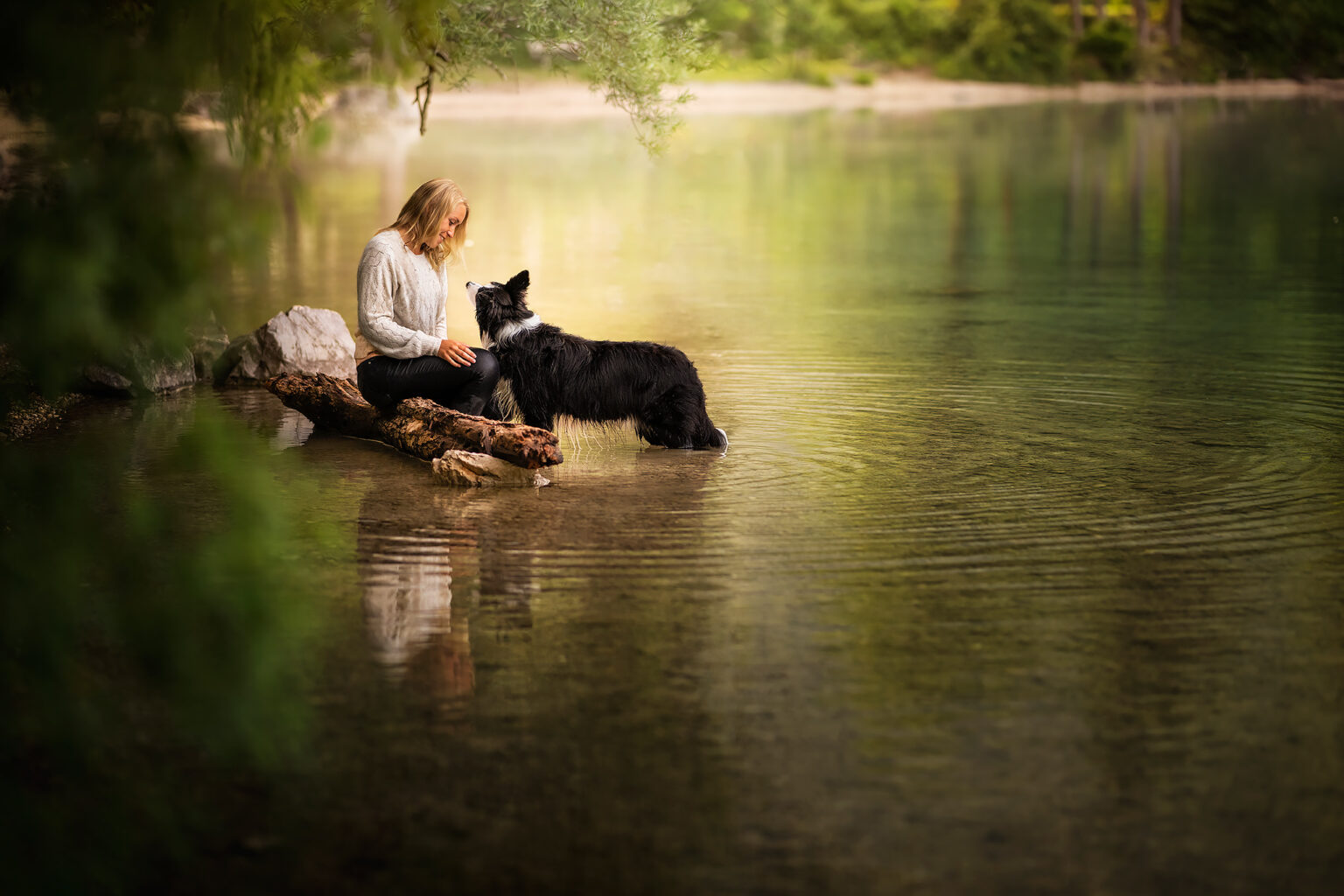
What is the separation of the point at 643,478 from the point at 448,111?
170 ft

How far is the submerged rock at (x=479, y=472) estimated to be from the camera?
745 centimetres

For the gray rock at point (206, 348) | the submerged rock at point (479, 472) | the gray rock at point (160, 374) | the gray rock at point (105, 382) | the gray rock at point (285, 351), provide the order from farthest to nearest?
the gray rock at point (206, 348), the gray rock at point (285, 351), the gray rock at point (105, 382), the gray rock at point (160, 374), the submerged rock at point (479, 472)

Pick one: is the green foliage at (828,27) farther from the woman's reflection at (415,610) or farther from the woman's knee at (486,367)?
the woman's reflection at (415,610)

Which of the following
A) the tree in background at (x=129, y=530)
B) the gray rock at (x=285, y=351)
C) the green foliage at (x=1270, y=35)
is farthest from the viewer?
the green foliage at (x=1270, y=35)

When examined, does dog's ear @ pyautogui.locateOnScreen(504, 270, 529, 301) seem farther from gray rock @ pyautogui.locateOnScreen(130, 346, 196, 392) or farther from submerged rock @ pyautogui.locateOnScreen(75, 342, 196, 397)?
submerged rock @ pyautogui.locateOnScreen(75, 342, 196, 397)

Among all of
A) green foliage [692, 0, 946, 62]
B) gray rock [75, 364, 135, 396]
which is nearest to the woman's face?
gray rock [75, 364, 135, 396]

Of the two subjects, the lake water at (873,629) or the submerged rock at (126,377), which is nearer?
the lake water at (873,629)

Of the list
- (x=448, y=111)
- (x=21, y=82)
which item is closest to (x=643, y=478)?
(x=21, y=82)

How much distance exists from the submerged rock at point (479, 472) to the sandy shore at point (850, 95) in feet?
166

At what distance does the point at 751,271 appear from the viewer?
54.8ft

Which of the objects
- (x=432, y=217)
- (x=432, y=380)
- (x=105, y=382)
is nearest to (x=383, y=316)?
(x=432, y=380)

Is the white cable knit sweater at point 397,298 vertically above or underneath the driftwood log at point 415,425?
above

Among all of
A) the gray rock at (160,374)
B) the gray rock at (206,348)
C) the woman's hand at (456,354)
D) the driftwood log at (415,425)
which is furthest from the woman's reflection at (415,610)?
the gray rock at (206,348)

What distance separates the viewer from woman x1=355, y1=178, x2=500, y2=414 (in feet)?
26.6
